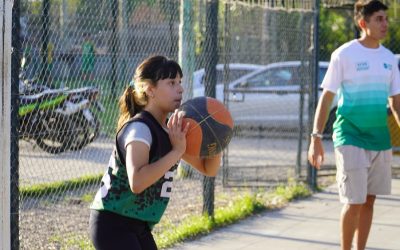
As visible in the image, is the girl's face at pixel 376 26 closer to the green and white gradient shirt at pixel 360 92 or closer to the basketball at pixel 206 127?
the green and white gradient shirt at pixel 360 92

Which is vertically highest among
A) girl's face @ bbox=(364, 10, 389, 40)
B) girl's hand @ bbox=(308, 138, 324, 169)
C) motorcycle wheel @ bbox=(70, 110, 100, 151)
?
girl's face @ bbox=(364, 10, 389, 40)

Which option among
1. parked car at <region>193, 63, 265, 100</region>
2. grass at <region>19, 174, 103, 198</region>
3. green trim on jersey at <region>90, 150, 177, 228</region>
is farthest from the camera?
parked car at <region>193, 63, 265, 100</region>

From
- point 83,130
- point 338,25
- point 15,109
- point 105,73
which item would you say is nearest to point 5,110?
point 15,109

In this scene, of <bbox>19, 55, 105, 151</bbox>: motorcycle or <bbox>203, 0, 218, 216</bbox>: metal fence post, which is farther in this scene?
<bbox>203, 0, 218, 216</bbox>: metal fence post

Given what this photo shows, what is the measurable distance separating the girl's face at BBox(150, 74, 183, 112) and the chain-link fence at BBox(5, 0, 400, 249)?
5.65ft

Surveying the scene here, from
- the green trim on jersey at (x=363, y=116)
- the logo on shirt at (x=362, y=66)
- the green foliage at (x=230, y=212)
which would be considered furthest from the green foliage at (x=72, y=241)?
the logo on shirt at (x=362, y=66)

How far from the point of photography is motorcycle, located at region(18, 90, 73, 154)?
688 cm

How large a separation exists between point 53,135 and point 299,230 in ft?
8.00

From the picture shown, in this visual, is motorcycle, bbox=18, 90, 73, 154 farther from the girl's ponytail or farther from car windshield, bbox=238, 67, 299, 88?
car windshield, bbox=238, 67, 299, 88

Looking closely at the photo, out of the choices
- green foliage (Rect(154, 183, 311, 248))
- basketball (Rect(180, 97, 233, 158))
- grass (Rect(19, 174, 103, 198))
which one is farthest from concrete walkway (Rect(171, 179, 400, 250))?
basketball (Rect(180, 97, 233, 158))

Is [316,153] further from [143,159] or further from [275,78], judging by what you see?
[275,78]

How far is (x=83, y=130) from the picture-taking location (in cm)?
866

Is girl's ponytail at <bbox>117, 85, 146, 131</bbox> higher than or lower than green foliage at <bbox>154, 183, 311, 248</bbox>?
higher

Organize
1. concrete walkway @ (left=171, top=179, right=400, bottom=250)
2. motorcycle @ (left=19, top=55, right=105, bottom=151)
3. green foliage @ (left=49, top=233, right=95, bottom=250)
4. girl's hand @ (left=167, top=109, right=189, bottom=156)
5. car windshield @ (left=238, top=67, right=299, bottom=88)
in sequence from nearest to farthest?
girl's hand @ (left=167, top=109, right=189, bottom=156)
green foliage @ (left=49, top=233, right=95, bottom=250)
concrete walkway @ (left=171, top=179, right=400, bottom=250)
motorcycle @ (left=19, top=55, right=105, bottom=151)
car windshield @ (left=238, top=67, right=299, bottom=88)
